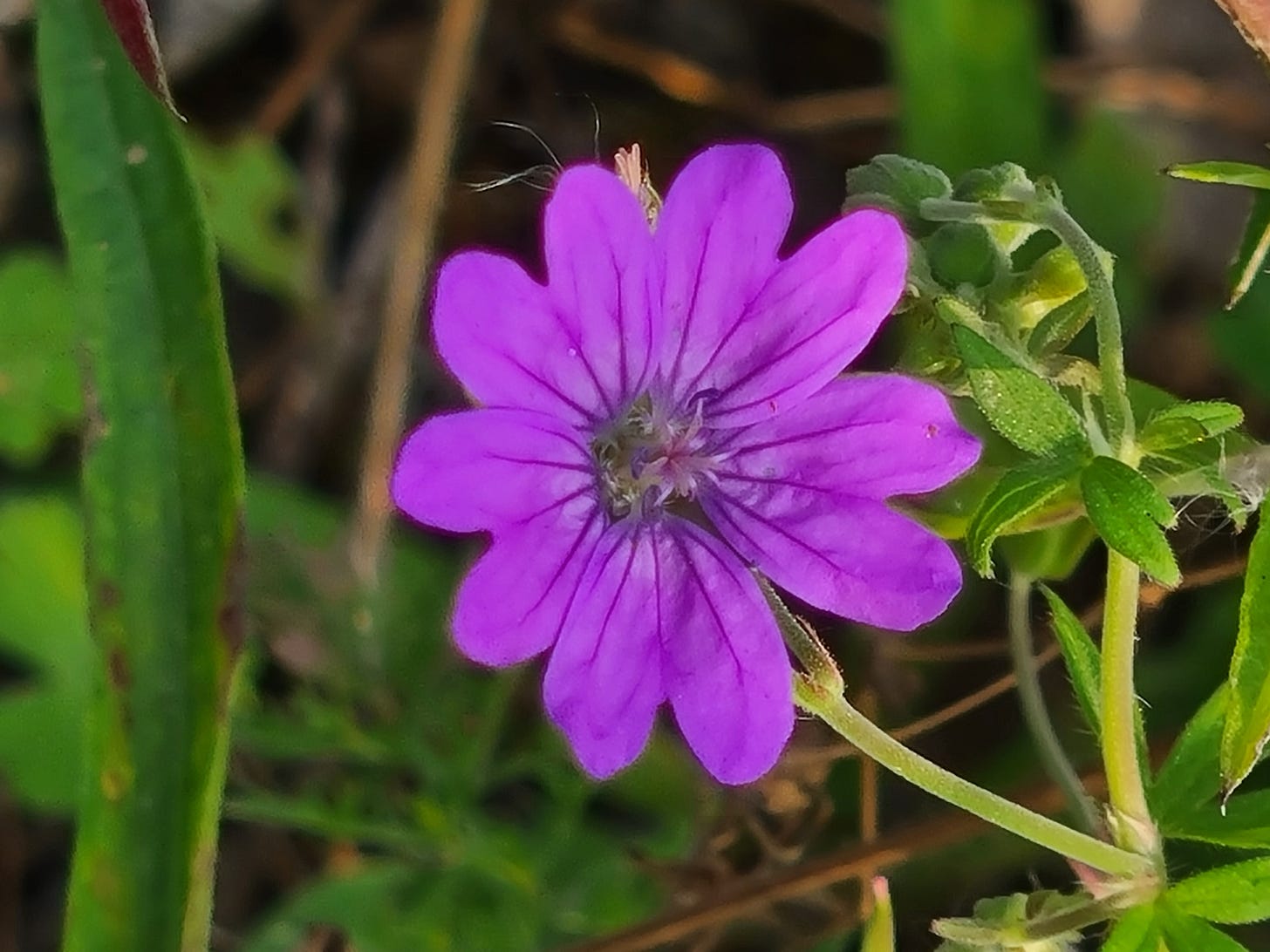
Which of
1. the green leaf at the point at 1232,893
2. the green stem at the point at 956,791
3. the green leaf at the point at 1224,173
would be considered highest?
the green leaf at the point at 1224,173

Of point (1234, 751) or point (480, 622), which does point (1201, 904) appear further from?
point (480, 622)

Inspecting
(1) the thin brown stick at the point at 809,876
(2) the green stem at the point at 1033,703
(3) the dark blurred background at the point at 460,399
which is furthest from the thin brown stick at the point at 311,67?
(2) the green stem at the point at 1033,703

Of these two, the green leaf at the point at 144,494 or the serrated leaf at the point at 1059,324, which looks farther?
the green leaf at the point at 144,494

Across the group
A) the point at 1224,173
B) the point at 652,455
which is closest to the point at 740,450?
the point at 652,455

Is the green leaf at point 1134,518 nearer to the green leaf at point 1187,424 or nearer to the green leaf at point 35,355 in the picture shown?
the green leaf at point 1187,424

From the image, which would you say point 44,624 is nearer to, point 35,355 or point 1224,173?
point 35,355
